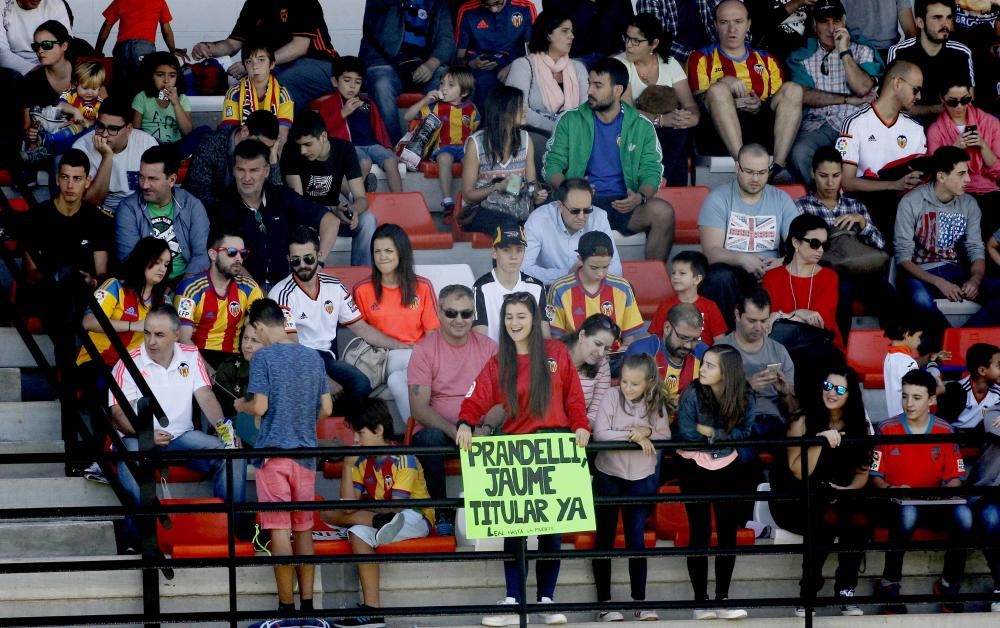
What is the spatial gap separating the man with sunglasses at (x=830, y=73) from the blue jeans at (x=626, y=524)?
13.5ft

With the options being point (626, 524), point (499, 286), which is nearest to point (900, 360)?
point (626, 524)

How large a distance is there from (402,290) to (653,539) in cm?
214

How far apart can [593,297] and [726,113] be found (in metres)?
2.54

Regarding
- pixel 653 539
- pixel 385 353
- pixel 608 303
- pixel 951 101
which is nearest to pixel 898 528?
pixel 653 539

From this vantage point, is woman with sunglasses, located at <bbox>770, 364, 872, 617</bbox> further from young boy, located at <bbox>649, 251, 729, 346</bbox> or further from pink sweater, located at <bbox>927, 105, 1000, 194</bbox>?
pink sweater, located at <bbox>927, 105, 1000, 194</bbox>

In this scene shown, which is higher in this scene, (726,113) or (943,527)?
(726,113)

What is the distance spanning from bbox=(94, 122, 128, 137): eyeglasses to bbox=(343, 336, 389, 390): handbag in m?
2.48

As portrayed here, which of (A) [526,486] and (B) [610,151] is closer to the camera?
(A) [526,486]

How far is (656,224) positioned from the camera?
36.9 feet

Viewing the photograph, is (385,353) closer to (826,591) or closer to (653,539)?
(653,539)

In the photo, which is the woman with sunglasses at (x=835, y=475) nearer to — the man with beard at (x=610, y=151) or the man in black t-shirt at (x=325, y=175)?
the man with beard at (x=610, y=151)

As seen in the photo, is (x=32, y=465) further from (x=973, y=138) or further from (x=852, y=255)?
(x=973, y=138)

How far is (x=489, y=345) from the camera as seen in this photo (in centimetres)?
961

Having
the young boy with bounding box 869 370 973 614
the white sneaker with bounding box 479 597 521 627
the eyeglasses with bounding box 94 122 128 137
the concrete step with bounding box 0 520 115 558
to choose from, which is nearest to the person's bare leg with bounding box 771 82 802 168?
the young boy with bounding box 869 370 973 614
